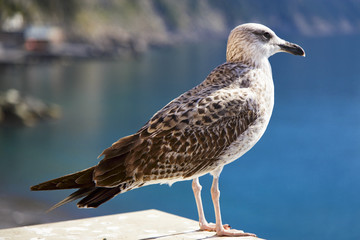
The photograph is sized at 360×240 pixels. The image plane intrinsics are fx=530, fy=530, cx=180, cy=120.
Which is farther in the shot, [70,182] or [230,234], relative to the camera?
[230,234]

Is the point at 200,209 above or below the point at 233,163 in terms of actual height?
below

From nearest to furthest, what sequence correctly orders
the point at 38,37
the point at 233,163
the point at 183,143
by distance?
1. the point at 183,143
2. the point at 233,163
3. the point at 38,37

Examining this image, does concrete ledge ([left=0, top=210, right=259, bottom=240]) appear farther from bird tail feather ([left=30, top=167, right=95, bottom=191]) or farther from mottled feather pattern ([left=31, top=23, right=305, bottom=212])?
bird tail feather ([left=30, top=167, right=95, bottom=191])

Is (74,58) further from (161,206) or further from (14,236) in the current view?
(14,236)

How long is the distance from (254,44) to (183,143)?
4.02 feet

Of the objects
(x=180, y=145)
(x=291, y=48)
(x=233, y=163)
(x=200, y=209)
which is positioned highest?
(x=233, y=163)

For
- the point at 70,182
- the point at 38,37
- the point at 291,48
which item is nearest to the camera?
the point at 70,182

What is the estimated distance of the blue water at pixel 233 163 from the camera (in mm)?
32531

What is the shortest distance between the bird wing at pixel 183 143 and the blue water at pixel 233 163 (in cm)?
2239

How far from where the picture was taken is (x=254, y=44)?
5.06 meters

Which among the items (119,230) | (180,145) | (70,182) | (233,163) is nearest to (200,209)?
(180,145)

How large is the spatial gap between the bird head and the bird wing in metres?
0.57

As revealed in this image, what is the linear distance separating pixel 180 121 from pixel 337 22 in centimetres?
10938

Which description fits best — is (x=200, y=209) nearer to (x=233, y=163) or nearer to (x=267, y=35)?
(x=267, y=35)
